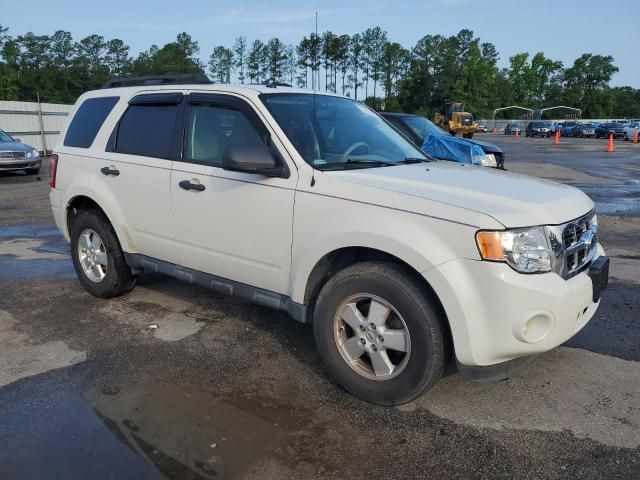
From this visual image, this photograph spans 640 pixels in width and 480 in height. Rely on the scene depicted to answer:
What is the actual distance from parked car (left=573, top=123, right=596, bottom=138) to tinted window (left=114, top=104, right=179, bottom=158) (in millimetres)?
54785

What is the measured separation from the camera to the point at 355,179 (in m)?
3.50

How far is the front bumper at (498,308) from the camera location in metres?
2.92

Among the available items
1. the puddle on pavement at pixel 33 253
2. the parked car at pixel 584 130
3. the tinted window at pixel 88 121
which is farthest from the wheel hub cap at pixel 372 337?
the parked car at pixel 584 130

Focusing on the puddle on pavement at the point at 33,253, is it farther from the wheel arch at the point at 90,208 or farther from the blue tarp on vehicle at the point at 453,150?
the blue tarp on vehicle at the point at 453,150

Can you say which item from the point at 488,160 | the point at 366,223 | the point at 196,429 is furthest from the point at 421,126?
the point at 196,429

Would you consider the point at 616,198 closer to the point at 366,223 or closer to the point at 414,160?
the point at 414,160

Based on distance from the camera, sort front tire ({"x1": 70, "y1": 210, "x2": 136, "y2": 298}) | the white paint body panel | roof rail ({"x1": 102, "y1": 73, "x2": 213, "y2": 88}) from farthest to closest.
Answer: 1. front tire ({"x1": 70, "y1": 210, "x2": 136, "y2": 298})
2. roof rail ({"x1": 102, "y1": 73, "x2": 213, "y2": 88})
3. the white paint body panel

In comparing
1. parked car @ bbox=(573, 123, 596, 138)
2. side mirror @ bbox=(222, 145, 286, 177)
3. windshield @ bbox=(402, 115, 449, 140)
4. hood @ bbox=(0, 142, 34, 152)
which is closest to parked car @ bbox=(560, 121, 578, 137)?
parked car @ bbox=(573, 123, 596, 138)

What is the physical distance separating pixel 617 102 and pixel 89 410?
130 meters

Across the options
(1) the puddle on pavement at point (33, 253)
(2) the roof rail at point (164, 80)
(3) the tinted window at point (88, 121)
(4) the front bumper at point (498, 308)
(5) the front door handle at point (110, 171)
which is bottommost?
(1) the puddle on pavement at point (33, 253)

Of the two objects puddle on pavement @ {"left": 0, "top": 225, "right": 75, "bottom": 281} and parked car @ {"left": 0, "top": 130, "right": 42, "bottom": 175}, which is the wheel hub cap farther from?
parked car @ {"left": 0, "top": 130, "right": 42, "bottom": 175}

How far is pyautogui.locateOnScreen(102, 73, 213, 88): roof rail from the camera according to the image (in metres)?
4.88

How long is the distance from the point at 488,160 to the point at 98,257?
7.41 meters

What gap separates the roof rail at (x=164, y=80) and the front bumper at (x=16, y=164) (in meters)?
13.2
